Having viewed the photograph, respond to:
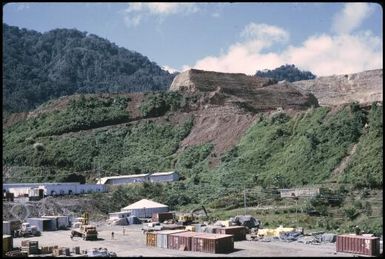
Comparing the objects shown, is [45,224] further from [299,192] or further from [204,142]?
[204,142]

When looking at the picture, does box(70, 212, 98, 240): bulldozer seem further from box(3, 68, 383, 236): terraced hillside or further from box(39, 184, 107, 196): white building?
box(39, 184, 107, 196): white building

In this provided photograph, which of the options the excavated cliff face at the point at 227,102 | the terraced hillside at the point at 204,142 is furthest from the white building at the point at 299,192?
the excavated cliff face at the point at 227,102

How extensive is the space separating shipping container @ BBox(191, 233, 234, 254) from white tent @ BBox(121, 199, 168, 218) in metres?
20.1

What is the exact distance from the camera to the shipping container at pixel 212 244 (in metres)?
33.0

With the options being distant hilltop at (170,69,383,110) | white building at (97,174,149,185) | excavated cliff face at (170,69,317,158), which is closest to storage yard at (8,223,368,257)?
white building at (97,174,149,185)

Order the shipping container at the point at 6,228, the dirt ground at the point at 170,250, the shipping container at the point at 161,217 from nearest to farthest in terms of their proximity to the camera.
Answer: the dirt ground at the point at 170,250
the shipping container at the point at 6,228
the shipping container at the point at 161,217

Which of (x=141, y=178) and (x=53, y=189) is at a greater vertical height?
(x=141, y=178)

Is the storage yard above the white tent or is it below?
below

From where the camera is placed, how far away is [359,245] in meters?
31.7

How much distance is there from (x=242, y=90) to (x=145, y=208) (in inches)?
2048

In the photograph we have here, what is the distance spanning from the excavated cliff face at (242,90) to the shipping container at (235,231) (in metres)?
54.5

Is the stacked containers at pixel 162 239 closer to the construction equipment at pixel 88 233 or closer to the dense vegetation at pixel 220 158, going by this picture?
the construction equipment at pixel 88 233

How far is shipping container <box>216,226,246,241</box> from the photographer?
37.7m

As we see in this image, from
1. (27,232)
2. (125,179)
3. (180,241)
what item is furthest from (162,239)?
(125,179)
